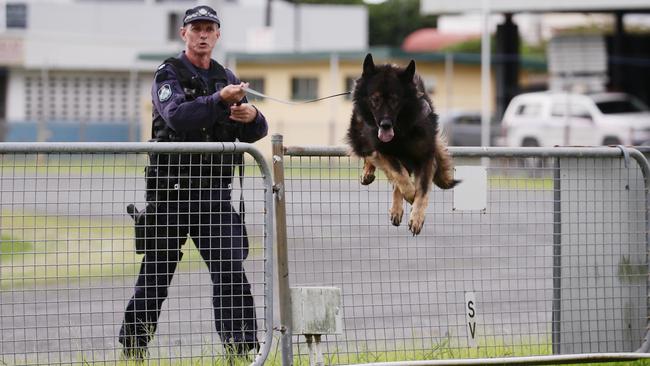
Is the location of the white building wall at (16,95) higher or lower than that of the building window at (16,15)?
lower

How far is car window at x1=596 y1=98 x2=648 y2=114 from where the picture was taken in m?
29.7

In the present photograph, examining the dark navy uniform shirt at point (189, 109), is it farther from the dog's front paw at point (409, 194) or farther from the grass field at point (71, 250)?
the dog's front paw at point (409, 194)

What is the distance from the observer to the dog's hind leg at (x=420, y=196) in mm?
5793

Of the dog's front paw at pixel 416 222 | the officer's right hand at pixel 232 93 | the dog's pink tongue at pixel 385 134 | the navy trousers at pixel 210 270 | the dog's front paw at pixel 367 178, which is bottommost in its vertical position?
the navy trousers at pixel 210 270

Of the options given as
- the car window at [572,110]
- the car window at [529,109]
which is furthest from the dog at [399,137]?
the car window at [529,109]

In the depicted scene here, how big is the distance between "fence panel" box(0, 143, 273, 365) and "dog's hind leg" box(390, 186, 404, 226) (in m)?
0.67

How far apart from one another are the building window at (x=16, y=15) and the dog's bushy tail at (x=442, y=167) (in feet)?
142

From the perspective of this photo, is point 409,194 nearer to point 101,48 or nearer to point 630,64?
point 630,64

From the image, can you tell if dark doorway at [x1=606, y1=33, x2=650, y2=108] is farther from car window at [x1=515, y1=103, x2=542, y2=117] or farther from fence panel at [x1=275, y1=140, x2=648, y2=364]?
fence panel at [x1=275, y1=140, x2=648, y2=364]

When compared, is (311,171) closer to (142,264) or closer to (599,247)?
(142,264)

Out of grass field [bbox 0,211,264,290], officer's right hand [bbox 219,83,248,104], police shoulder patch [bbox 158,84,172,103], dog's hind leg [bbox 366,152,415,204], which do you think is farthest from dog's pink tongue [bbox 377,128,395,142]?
police shoulder patch [bbox 158,84,172,103]

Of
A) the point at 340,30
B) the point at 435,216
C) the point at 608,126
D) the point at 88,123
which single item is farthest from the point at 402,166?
the point at 340,30

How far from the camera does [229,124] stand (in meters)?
6.37

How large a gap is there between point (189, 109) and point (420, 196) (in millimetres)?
1337
